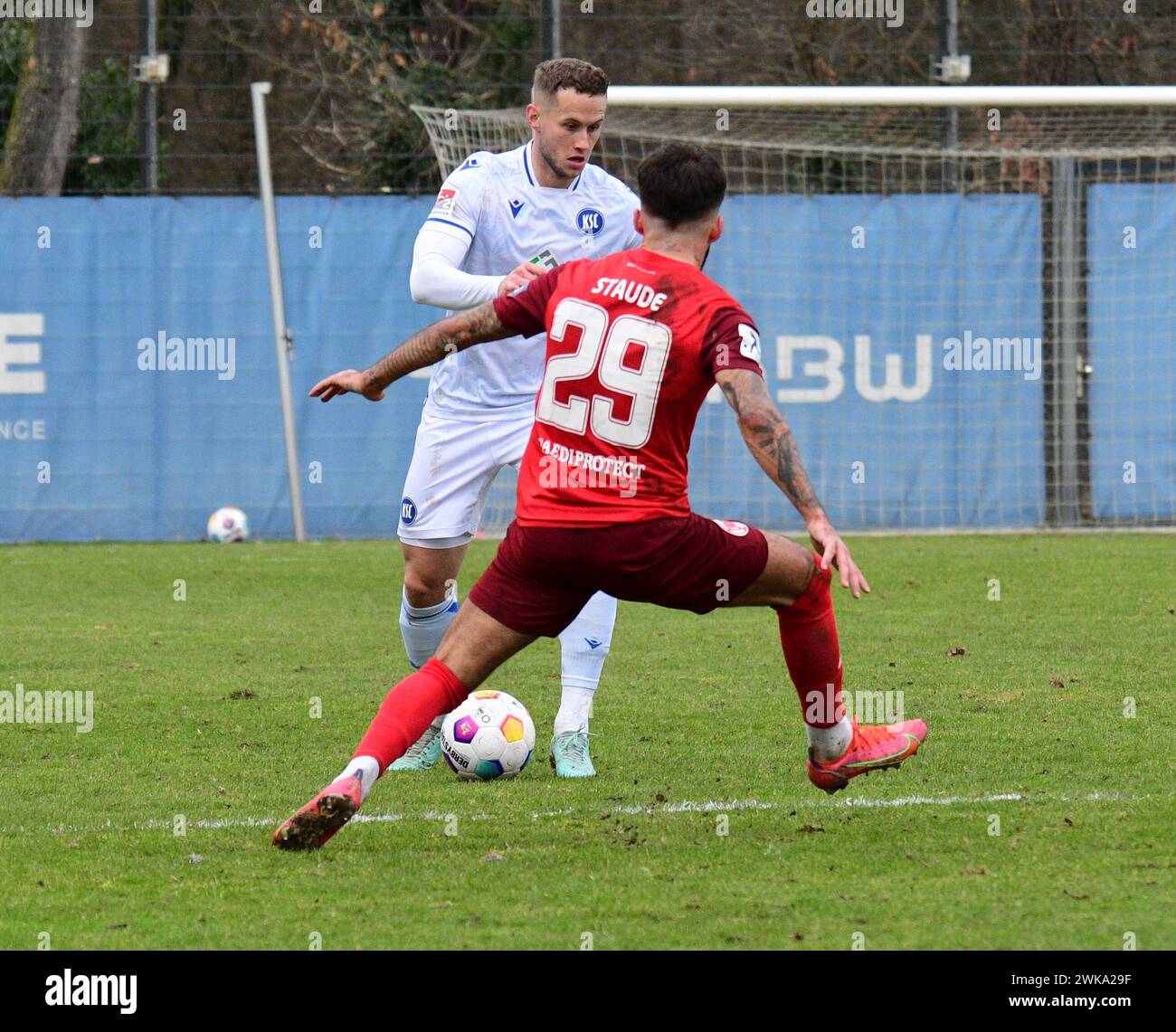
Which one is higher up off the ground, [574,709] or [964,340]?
[964,340]

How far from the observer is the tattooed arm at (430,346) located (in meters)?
4.88

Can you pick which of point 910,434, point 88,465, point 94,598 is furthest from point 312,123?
point 94,598

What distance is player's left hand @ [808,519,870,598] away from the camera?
4336 millimetres

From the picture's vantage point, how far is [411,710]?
4758 mm

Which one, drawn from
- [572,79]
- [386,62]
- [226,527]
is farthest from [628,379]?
[386,62]

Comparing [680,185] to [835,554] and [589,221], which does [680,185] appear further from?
[589,221]

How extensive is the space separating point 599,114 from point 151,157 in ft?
31.4

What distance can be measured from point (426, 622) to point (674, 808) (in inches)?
58.0

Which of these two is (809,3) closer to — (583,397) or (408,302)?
(408,302)

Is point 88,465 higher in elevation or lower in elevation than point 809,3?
lower

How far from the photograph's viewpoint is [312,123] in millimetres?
20016

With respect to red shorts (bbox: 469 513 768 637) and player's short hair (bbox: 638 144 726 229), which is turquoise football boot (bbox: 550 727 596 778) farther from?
player's short hair (bbox: 638 144 726 229)

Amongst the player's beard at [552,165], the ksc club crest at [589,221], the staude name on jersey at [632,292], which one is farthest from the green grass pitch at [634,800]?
the player's beard at [552,165]

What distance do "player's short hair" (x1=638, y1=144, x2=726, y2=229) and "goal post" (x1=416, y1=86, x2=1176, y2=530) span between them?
9.64 m
